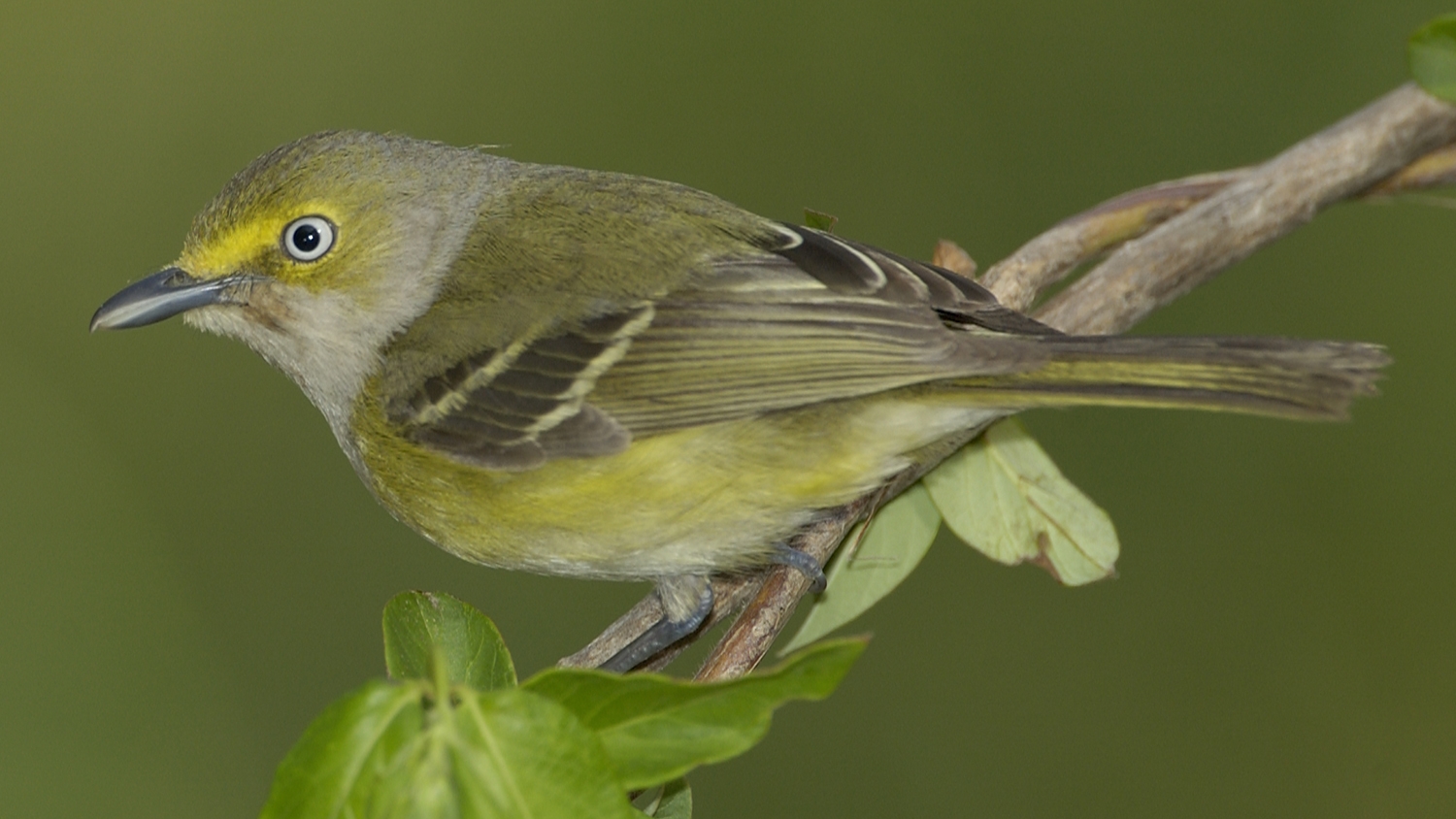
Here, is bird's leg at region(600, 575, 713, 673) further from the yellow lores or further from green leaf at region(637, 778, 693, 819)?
green leaf at region(637, 778, 693, 819)

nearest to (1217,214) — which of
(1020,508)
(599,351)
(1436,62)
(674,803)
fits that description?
(1436,62)

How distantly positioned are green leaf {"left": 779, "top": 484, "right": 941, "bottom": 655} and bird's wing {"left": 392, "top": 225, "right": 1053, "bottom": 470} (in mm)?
518

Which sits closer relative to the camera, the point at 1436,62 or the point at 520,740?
the point at 520,740

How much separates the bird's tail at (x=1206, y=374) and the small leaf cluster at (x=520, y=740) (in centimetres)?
109

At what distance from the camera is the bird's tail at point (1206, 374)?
2445 millimetres

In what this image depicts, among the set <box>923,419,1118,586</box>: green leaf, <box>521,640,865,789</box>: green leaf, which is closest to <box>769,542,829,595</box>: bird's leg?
<box>923,419,1118,586</box>: green leaf

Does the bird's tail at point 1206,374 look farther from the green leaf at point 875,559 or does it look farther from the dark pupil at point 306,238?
the dark pupil at point 306,238

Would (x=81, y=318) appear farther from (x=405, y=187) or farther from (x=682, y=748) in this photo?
(x=682, y=748)

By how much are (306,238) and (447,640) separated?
155cm

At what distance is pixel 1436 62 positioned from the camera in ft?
8.78

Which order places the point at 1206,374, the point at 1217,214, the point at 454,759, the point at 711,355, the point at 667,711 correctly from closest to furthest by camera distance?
the point at 454,759
the point at 667,711
the point at 1206,374
the point at 711,355
the point at 1217,214

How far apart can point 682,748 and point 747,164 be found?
5.37 m

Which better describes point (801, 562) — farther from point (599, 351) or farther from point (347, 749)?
point (347, 749)

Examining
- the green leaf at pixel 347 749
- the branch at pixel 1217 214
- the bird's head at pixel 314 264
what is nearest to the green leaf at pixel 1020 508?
the branch at pixel 1217 214
